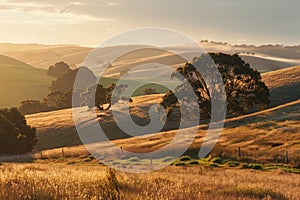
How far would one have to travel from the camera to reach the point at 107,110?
10075 cm

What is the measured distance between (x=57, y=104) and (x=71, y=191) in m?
124

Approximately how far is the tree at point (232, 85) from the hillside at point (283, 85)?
21591 mm

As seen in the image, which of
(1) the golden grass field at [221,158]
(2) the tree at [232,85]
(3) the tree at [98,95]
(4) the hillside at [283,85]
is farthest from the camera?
(3) the tree at [98,95]

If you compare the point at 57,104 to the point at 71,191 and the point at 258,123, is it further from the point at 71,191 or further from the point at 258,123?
the point at 71,191

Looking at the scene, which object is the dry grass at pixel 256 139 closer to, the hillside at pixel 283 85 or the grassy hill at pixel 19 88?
the hillside at pixel 283 85

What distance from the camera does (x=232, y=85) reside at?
70375mm

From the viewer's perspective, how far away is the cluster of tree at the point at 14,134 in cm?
6481

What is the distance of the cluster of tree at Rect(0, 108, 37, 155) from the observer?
6481 centimetres

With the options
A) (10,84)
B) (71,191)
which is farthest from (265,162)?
(10,84)

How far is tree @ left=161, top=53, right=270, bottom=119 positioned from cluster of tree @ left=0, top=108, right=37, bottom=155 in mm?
21924

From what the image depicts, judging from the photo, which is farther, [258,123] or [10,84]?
[10,84]

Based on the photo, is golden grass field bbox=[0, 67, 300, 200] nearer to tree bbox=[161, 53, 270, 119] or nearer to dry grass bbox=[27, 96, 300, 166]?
dry grass bbox=[27, 96, 300, 166]

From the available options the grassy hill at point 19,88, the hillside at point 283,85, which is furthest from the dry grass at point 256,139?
the grassy hill at point 19,88

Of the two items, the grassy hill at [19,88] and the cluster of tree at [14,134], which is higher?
the grassy hill at [19,88]
